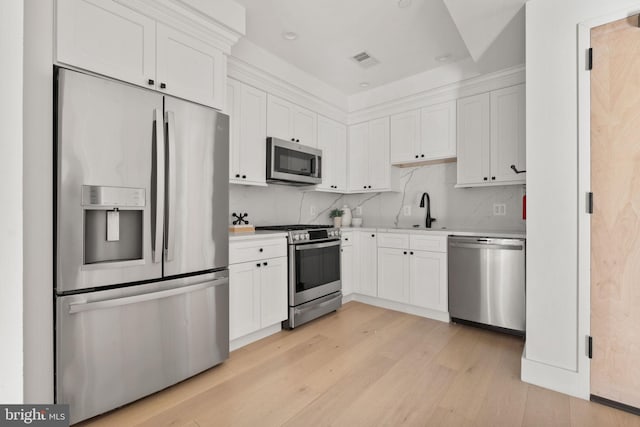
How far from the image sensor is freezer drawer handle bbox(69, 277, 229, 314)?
162 cm

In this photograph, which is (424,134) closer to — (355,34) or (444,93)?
(444,93)

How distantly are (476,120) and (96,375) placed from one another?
12.2 ft

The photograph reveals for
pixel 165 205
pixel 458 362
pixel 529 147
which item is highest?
pixel 529 147

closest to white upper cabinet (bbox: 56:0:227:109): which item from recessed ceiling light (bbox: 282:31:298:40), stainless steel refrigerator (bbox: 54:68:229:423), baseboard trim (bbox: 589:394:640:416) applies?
stainless steel refrigerator (bbox: 54:68:229:423)

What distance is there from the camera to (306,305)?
3.12m

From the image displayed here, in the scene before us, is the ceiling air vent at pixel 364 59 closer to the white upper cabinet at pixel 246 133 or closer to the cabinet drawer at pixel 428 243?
the white upper cabinet at pixel 246 133

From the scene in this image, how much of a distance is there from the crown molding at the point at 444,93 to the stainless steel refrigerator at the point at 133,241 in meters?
2.33

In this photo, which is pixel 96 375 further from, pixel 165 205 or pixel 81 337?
pixel 165 205

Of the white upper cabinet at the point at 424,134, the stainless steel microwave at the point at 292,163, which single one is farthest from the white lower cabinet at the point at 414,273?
the stainless steel microwave at the point at 292,163

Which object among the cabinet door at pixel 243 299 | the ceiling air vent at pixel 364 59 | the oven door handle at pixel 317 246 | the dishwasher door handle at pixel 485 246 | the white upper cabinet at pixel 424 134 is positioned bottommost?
the cabinet door at pixel 243 299

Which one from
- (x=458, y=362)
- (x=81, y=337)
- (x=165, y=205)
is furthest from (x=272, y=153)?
(x=458, y=362)

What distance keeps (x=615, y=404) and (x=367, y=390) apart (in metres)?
1.40

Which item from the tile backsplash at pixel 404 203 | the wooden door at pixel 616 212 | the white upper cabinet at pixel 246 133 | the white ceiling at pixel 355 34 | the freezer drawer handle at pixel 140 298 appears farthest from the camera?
the tile backsplash at pixel 404 203

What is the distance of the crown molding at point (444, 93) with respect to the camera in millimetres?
3070
